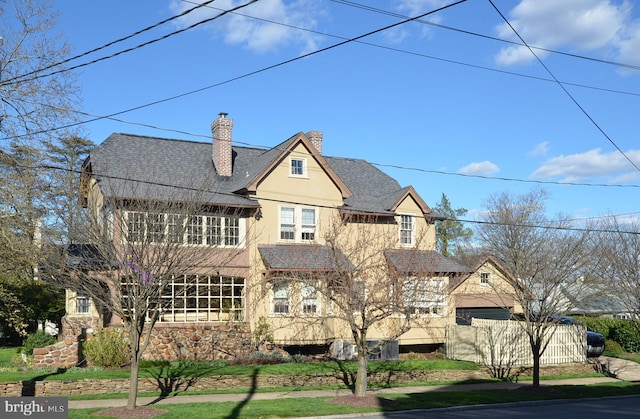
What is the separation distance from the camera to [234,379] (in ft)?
71.9

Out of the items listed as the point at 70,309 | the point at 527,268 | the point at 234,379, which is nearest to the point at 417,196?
the point at 527,268

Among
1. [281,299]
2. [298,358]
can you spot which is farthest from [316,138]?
[298,358]

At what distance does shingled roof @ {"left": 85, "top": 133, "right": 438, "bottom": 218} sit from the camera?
27875 mm

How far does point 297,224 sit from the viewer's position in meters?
30.0

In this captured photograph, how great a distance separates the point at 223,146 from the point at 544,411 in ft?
59.1

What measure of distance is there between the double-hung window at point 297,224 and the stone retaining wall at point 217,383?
7863 millimetres

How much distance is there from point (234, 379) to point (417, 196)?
14.1 m

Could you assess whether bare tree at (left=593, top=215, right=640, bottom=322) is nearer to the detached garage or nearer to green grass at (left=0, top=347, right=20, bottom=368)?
the detached garage

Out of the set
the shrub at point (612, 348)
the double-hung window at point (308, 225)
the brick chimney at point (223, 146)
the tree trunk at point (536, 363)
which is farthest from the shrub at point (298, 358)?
the shrub at point (612, 348)

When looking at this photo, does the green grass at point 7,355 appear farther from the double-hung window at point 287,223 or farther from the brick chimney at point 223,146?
the double-hung window at point 287,223

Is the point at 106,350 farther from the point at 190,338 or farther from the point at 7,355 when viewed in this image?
the point at 7,355

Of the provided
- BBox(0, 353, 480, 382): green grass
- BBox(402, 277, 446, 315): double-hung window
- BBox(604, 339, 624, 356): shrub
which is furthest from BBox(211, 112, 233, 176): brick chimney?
BBox(604, 339, 624, 356): shrub

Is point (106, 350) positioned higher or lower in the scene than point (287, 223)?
lower

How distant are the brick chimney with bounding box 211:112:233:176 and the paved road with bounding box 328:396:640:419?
1585 cm
